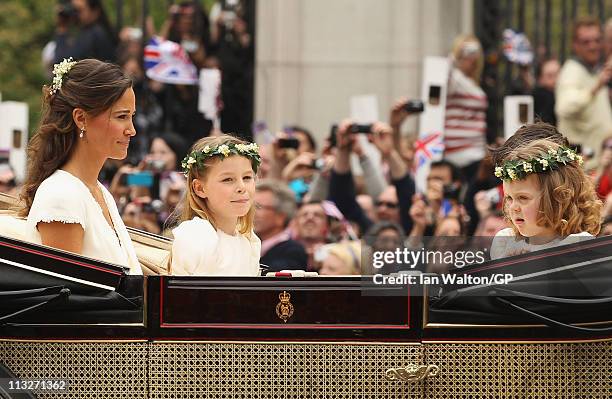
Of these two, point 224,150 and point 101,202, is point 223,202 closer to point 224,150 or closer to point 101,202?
point 224,150

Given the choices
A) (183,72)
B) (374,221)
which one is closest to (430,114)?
(374,221)

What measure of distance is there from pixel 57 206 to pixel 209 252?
0.63 metres

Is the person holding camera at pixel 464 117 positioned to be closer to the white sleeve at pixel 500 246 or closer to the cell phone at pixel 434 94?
the cell phone at pixel 434 94

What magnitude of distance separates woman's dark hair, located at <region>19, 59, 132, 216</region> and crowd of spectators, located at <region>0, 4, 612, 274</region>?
2.71 meters

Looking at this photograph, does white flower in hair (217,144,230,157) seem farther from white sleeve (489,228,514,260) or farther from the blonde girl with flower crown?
white sleeve (489,228,514,260)

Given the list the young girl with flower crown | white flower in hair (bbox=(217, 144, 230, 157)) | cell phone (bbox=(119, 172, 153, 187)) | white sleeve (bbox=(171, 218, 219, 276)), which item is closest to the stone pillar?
cell phone (bbox=(119, 172, 153, 187))

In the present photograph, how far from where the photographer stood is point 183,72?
32.3ft

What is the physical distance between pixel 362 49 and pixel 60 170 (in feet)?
17.0

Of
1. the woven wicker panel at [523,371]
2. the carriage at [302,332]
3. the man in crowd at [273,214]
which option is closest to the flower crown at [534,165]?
the carriage at [302,332]

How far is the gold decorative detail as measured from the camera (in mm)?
4613

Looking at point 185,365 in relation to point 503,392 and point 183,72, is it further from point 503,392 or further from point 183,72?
point 183,72

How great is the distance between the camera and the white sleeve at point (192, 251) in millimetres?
5215

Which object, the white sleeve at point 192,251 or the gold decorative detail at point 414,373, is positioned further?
the white sleeve at point 192,251

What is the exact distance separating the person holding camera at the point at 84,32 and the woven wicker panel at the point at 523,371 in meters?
6.36
